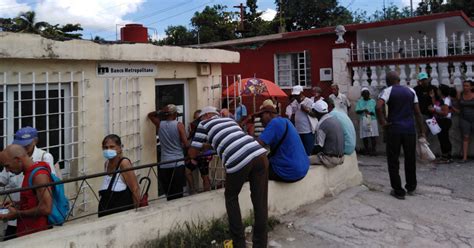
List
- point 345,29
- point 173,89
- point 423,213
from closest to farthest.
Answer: point 423,213 → point 173,89 → point 345,29

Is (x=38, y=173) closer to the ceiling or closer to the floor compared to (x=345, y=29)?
closer to the floor

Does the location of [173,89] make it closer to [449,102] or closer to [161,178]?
[161,178]

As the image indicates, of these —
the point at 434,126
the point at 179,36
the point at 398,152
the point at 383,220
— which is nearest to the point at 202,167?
the point at 383,220

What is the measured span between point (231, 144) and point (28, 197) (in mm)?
1851

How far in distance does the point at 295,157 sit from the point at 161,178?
186cm

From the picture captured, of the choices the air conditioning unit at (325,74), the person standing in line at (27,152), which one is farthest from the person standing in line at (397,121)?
the air conditioning unit at (325,74)

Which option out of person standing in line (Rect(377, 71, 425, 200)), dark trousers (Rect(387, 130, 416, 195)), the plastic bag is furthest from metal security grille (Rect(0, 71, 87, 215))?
the plastic bag

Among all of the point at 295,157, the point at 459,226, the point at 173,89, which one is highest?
the point at 173,89

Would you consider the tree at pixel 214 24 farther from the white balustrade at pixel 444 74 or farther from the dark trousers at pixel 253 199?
the dark trousers at pixel 253 199

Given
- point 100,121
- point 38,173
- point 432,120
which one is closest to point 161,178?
point 100,121

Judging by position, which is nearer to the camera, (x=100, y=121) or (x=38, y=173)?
(x=38, y=173)

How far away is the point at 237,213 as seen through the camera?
415cm

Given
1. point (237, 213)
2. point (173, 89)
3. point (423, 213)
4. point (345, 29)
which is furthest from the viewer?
point (345, 29)

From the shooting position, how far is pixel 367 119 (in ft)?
31.9
